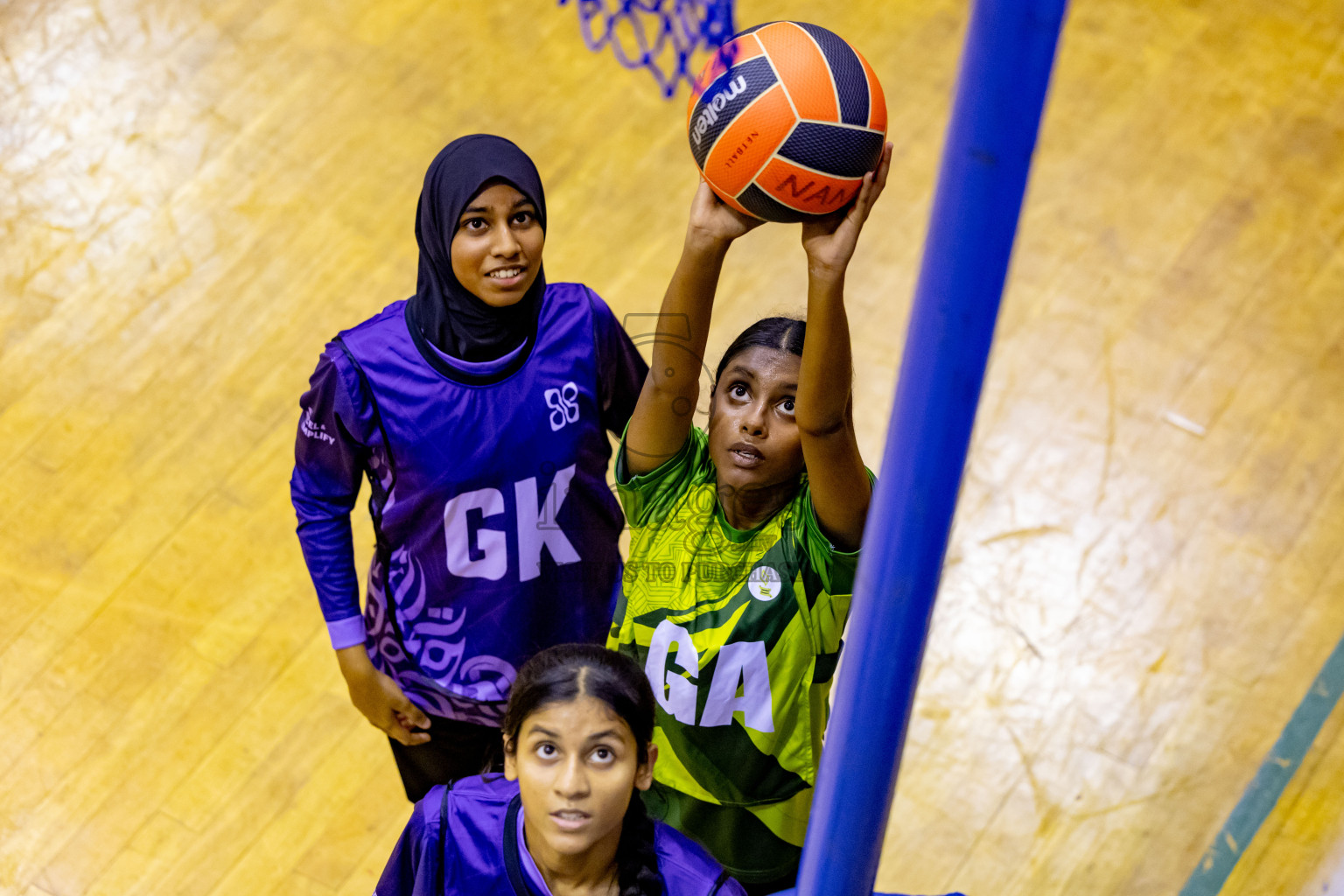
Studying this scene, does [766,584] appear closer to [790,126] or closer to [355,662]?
[790,126]

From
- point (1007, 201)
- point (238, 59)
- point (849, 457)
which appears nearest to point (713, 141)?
point (849, 457)

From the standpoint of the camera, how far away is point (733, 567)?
157 cm

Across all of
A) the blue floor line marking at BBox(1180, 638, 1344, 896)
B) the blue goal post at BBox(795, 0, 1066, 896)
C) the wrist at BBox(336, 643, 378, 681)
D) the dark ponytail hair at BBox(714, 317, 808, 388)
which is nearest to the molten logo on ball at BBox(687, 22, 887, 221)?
the dark ponytail hair at BBox(714, 317, 808, 388)

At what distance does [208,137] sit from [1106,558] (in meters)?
2.46

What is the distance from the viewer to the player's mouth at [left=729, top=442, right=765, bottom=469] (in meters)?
1.52

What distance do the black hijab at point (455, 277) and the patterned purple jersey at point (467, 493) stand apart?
0.02m

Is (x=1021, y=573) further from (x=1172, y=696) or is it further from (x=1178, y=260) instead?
(x=1178, y=260)

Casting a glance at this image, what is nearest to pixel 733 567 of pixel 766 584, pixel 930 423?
pixel 766 584

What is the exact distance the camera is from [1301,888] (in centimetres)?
233

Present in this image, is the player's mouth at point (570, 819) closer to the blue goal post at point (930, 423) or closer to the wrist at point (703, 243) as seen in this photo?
the blue goal post at point (930, 423)

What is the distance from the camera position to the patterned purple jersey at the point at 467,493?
1.76 metres

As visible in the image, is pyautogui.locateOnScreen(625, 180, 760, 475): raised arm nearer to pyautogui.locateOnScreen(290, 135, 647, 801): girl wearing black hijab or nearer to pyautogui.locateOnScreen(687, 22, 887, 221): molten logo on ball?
pyautogui.locateOnScreen(687, 22, 887, 221): molten logo on ball

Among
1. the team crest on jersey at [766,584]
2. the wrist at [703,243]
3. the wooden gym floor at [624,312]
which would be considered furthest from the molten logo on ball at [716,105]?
the wooden gym floor at [624,312]

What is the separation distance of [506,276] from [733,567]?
1.60 ft
